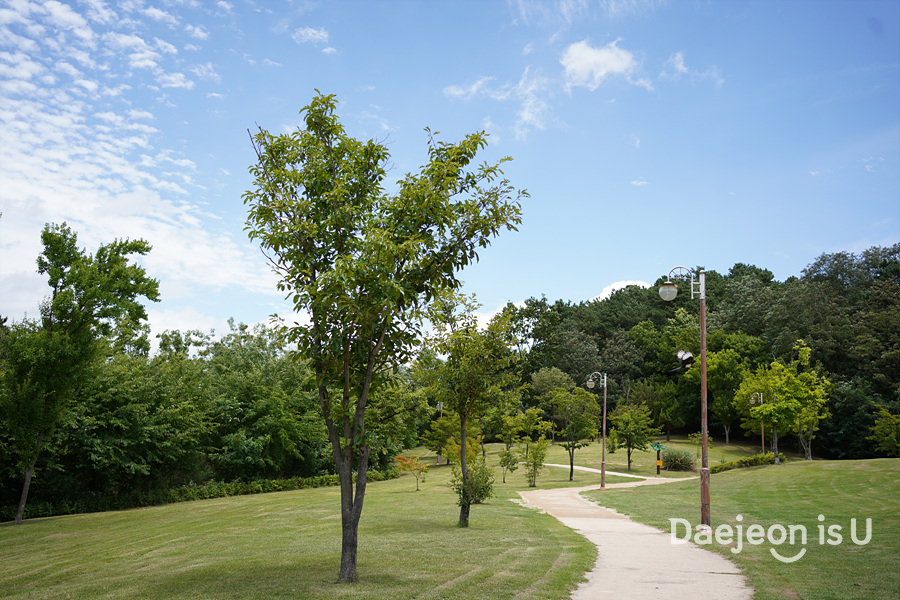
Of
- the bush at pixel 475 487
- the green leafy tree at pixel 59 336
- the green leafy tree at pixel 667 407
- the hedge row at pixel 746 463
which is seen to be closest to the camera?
the bush at pixel 475 487

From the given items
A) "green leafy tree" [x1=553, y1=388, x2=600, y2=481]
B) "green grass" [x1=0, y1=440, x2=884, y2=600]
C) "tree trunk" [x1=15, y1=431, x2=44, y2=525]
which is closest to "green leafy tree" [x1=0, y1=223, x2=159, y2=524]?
"tree trunk" [x1=15, y1=431, x2=44, y2=525]

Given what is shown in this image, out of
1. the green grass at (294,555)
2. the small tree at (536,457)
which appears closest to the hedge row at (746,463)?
the small tree at (536,457)

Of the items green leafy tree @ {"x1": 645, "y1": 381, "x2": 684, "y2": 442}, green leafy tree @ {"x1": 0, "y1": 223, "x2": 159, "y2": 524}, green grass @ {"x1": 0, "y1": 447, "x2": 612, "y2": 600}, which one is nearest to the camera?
green grass @ {"x1": 0, "y1": 447, "x2": 612, "y2": 600}

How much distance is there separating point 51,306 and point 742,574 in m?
23.2

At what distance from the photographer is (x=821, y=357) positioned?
182ft

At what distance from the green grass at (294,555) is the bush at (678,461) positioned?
25.2 metres

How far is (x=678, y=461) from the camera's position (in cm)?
4072

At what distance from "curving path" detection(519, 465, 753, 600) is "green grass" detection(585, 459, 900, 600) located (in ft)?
1.27

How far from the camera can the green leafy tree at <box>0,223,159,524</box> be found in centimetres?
1964

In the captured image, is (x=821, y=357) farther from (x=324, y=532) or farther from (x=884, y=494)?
(x=324, y=532)

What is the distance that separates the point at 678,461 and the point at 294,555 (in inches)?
1430

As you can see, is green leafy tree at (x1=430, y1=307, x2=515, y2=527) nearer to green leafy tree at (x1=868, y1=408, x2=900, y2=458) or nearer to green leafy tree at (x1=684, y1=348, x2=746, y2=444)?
green leafy tree at (x1=868, y1=408, x2=900, y2=458)

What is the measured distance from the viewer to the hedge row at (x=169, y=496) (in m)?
23.1

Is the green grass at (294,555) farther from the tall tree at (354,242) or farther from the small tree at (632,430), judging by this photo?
the small tree at (632,430)
